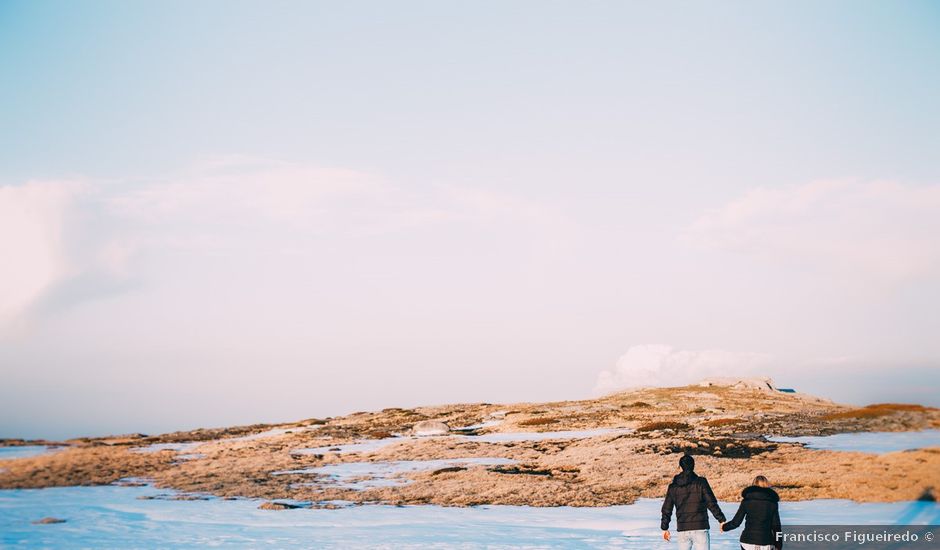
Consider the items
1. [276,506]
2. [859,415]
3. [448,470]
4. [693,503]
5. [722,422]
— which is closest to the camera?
[693,503]

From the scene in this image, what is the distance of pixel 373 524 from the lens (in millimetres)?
28047

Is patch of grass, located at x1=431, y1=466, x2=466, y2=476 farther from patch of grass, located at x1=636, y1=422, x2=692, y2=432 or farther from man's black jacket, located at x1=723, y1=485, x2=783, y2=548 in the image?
man's black jacket, located at x1=723, y1=485, x2=783, y2=548

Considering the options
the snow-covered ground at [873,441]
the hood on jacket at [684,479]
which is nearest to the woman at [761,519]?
the hood on jacket at [684,479]

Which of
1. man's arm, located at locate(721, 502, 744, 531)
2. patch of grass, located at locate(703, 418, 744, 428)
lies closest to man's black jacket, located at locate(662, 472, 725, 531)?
man's arm, located at locate(721, 502, 744, 531)

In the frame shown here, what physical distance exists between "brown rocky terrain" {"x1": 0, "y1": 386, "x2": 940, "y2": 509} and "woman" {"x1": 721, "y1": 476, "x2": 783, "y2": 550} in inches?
652

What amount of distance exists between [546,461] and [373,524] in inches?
789

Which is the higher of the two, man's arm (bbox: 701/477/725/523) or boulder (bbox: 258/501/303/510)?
man's arm (bbox: 701/477/725/523)

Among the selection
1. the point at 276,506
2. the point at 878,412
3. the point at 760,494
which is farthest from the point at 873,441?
the point at 276,506

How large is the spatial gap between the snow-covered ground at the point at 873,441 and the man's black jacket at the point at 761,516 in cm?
2674

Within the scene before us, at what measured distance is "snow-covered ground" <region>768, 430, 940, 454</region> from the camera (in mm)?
37972

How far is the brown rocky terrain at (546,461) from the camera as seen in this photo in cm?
3334

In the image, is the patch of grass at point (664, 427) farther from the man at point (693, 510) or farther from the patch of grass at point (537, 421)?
the man at point (693, 510)

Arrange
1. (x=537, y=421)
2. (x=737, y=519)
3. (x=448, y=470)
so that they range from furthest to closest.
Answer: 1. (x=537, y=421)
2. (x=448, y=470)
3. (x=737, y=519)

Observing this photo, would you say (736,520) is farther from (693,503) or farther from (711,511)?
(693,503)
